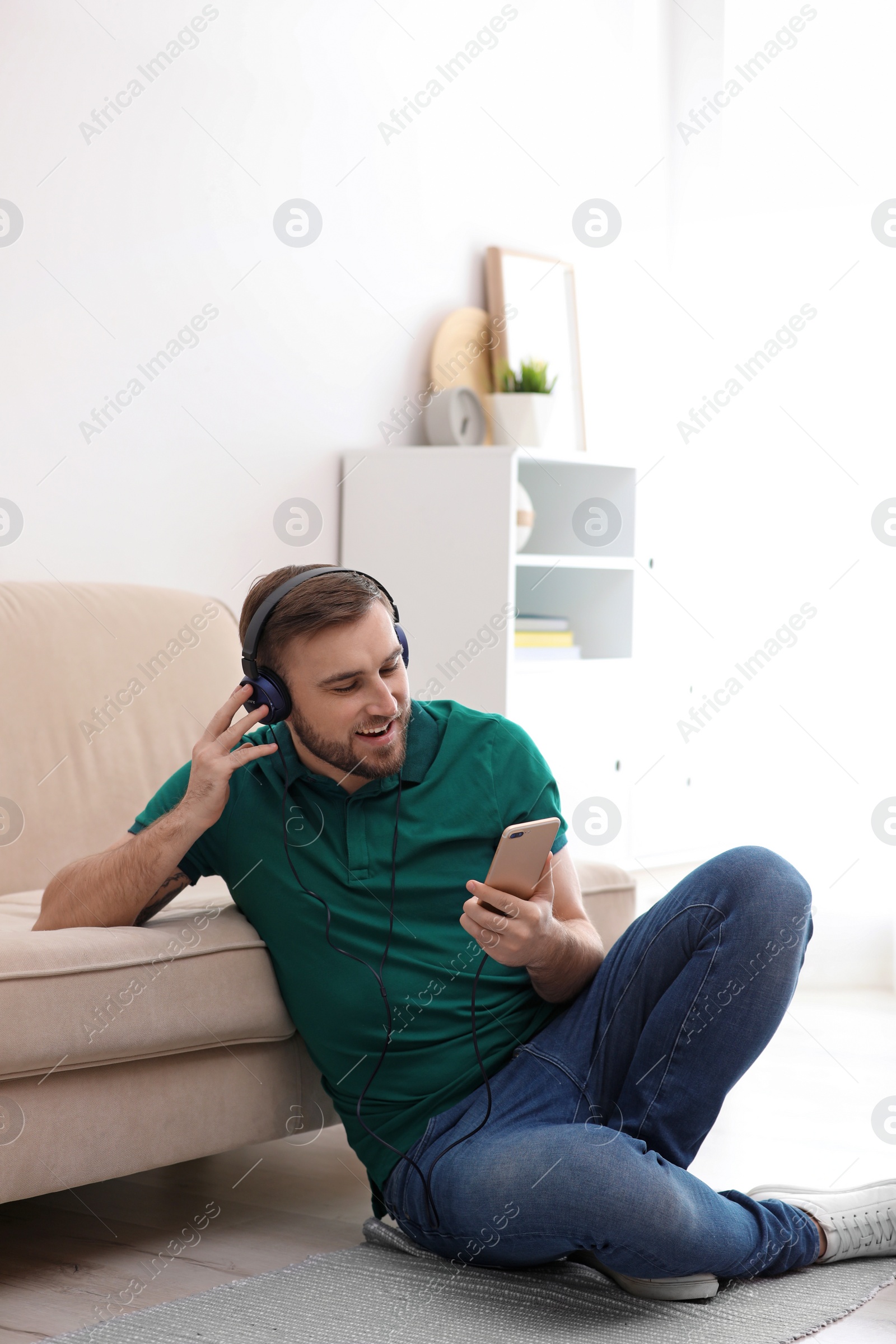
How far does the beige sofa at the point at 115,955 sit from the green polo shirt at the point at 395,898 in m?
0.10

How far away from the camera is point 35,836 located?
2.21 meters

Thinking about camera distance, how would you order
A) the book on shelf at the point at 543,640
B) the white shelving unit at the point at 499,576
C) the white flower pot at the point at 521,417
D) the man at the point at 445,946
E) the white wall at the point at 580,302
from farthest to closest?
1. the white flower pot at the point at 521,417
2. the book on shelf at the point at 543,640
3. the white shelving unit at the point at 499,576
4. the white wall at the point at 580,302
5. the man at the point at 445,946

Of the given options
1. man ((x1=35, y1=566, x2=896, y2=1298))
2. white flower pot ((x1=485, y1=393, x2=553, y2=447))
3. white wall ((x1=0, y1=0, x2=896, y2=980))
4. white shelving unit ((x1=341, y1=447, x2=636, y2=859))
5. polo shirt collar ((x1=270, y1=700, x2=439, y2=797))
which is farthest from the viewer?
white flower pot ((x1=485, y1=393, x2=553, y2=447))

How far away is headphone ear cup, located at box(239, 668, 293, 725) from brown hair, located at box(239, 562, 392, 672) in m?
0.03

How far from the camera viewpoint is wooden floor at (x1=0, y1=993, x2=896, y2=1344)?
5.26 feet

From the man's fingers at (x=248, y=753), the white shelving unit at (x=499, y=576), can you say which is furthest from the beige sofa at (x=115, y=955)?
the white shelving unit at (x=499, y=576)

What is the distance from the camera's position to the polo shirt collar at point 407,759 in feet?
5.56

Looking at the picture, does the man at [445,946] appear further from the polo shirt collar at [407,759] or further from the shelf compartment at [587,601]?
the shelf compartment at [587,601]

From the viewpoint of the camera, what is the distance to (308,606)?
1661mm

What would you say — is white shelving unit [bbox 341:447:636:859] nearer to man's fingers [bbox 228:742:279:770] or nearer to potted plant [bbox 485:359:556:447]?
potted plant [bbox 485:359:556:447]

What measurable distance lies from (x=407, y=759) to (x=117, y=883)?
1.25ft

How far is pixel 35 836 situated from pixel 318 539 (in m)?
1.32

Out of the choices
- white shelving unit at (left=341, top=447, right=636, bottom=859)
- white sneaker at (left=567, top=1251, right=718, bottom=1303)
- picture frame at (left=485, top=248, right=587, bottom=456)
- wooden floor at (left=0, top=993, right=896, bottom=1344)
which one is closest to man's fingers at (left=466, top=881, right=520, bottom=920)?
white sneaker at (left=567, top=1251, right=718, bottom=1303)

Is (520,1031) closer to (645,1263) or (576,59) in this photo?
(645,1263)
